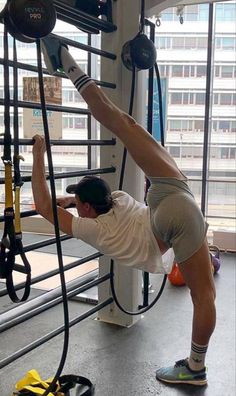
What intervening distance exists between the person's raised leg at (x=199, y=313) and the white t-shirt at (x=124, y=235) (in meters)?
0.17

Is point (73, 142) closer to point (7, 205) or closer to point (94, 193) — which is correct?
point (94, 193)

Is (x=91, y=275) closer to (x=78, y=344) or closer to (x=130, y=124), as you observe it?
(x=78, y=344)

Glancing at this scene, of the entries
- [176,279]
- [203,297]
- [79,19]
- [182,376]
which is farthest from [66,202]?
[176,279]

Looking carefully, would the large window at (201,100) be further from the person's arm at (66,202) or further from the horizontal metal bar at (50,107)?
the person's arm at (66,202)

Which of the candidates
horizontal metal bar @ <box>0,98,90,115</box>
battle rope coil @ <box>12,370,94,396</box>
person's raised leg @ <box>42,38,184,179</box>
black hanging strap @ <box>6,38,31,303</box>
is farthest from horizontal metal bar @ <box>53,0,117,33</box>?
battle rope coil @ <box>12,370,94,396</box>

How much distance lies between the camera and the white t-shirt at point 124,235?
6.66ft

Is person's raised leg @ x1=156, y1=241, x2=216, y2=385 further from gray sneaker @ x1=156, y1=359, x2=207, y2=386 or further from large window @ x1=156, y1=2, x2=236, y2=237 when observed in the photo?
large window @ x1=156, y1=2, x2=236, y2=237

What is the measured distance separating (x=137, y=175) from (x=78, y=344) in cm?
110

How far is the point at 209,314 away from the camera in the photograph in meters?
2.19

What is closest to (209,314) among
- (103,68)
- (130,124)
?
(130,124)

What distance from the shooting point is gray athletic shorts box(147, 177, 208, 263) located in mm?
2023

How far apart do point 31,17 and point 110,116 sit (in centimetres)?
58

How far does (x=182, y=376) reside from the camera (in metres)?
2.29

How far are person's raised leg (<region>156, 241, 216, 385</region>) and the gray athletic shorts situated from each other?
2.6 inches
